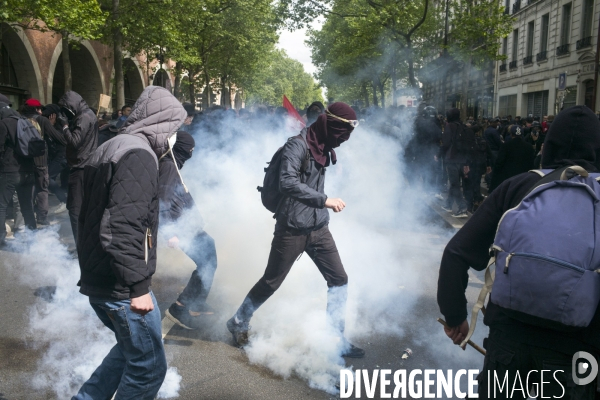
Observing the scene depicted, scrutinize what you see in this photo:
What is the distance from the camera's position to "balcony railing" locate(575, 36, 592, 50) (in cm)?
2242

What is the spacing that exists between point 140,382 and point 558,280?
5.49 ft

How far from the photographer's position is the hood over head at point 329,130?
3463 millimetres

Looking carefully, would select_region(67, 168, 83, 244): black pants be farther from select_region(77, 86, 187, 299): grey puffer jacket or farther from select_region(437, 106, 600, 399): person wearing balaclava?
select_region(437, 106, 600, 399): person wearing balaclava

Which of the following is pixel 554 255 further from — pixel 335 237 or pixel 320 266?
pixel 335 237

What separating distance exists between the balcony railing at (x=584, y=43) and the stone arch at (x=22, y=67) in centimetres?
2115

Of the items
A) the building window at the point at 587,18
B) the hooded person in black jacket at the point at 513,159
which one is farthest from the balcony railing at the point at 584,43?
the hooded person in black jacket at the point at 513,159

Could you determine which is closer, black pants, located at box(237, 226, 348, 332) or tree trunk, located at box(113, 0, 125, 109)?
black pants, located at box(237, 226, 348, 332)

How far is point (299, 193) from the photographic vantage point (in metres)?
3.29

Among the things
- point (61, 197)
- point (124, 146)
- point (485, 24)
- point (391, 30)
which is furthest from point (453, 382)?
point (485, 24)

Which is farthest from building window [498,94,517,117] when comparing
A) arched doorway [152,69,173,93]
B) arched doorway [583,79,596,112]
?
arched doorway [152,69,173,93]

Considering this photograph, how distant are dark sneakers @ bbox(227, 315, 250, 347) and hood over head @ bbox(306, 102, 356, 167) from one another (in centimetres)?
121

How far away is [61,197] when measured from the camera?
28.8 ft

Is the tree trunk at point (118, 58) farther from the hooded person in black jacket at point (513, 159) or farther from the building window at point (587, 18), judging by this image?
the building window at point (587, 18)

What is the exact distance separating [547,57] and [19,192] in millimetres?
26784
